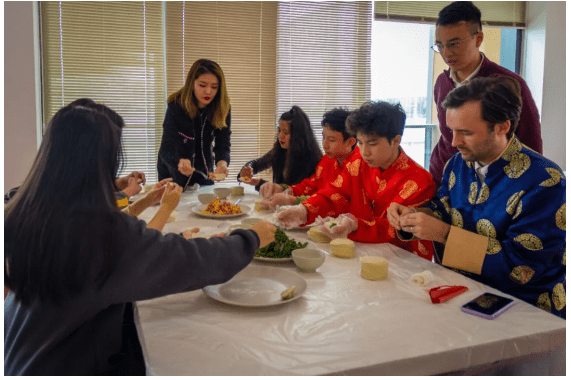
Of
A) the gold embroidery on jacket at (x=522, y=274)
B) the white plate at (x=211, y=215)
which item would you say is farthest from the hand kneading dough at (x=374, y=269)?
the white plate at (x=211, y=215)

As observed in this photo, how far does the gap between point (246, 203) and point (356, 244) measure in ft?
3.57

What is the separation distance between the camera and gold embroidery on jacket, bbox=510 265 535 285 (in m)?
1.43

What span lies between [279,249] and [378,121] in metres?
0.72

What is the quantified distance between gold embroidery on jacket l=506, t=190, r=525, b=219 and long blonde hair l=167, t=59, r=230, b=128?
7.39 ft

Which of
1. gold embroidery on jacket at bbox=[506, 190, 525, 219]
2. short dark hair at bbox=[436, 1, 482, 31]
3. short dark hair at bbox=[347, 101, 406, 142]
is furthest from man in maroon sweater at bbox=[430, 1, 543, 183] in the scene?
gold embroidery on jacket at bbox=[506, 190, 525, 219]

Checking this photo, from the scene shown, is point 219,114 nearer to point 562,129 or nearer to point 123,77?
point 123,77

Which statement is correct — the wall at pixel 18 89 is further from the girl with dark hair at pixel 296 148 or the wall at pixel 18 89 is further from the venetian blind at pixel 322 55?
the venetian blind at pixel 322 55

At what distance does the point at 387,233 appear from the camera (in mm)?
1898

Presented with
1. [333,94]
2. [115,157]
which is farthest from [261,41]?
[115,157]

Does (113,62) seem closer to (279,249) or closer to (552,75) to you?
(279,249)

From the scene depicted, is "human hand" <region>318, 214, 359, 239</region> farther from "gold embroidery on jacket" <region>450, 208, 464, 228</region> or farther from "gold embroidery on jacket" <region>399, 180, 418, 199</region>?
"gold embroidery on jacket" <region>450, 208, 464, 228</region>

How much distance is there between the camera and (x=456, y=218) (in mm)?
1707

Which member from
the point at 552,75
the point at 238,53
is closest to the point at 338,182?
the point at 238,53

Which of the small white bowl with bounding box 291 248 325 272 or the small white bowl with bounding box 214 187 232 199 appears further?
the small white bowl with bounding box 214 187 232 199
